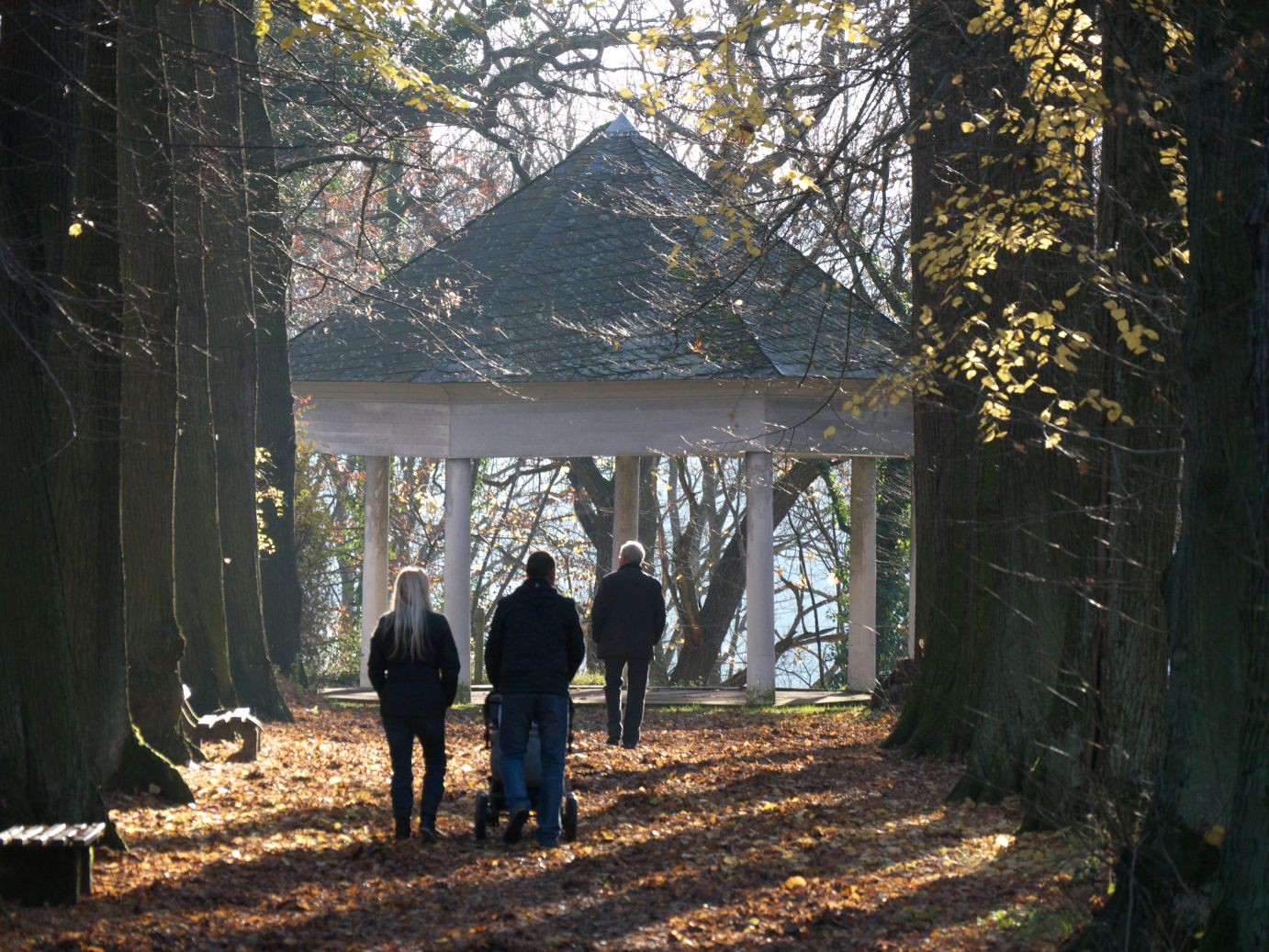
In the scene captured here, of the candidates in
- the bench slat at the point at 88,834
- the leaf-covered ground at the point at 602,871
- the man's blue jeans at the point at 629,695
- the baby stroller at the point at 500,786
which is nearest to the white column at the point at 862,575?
the man's blue jeans at the point at 629,695

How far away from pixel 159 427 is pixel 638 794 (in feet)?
14.9

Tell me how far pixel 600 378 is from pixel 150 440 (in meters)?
7.84

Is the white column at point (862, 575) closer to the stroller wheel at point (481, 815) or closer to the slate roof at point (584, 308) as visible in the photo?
the slate roof at point (584, 308)

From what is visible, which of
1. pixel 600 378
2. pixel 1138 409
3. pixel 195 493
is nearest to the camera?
pixel 1138 409

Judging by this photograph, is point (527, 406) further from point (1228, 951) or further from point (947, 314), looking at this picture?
point (1228, 951)

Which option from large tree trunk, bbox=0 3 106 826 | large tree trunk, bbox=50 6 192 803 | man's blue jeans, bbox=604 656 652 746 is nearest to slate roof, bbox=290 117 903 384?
man's blue jeans, bbox=604 656 652 746

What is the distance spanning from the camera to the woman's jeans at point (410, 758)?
9016 millimetres

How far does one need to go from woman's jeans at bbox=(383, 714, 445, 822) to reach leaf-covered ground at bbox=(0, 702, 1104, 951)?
276 millimetres

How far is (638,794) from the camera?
37.6ft

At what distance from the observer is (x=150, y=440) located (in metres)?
12.1

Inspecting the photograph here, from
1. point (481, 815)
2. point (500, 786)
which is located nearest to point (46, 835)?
point (481, 815)

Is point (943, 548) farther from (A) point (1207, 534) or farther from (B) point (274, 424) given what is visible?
(B) point (274, 424)

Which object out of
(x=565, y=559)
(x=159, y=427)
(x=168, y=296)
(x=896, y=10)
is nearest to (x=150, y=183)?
(x=168, y=296)

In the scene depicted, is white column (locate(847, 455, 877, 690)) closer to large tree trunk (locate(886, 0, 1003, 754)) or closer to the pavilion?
the pavilion
